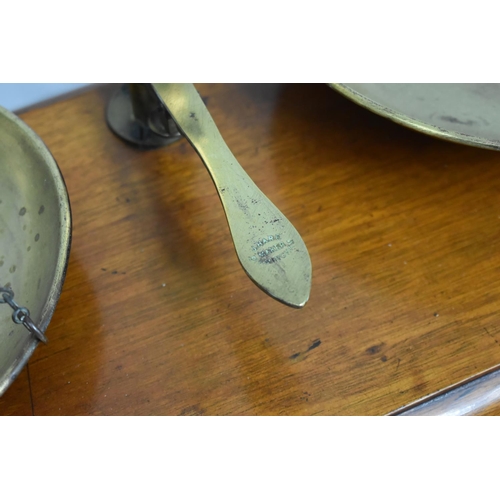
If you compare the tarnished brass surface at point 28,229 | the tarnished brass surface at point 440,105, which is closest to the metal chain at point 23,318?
the tarnished brass surface at point 28,229

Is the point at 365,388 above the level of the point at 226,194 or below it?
below

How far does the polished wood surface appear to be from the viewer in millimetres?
329

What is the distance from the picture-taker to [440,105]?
0.39 meters

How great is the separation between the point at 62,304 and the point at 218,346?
0.11 m

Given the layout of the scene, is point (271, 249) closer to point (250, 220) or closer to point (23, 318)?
point (250, 220)

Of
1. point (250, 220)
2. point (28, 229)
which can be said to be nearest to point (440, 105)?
point (250, 220)

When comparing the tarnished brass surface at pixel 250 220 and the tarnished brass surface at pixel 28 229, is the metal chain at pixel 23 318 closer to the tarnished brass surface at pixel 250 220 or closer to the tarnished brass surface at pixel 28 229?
the tarnished brass surface at pixel 28 229

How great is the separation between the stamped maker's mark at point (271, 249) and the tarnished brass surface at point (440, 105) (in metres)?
0.11

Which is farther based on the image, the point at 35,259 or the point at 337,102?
the point at 337,102

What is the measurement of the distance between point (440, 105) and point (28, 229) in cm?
29

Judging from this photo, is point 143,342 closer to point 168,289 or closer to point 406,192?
point 168,289

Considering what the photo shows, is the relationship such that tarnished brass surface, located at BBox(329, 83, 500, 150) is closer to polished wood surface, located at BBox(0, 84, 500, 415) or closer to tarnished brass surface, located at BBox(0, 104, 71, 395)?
polished wood surface, located at BBox(0, 84, 500, 415)

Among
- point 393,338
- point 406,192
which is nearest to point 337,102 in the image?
point 406,192

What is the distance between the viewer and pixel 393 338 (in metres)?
0.34
